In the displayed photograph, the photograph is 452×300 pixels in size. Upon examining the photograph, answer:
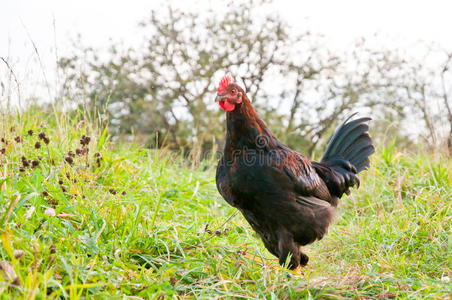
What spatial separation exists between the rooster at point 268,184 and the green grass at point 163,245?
304mm

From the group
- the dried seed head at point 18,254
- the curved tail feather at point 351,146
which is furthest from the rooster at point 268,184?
the dried seed head at point 18,254

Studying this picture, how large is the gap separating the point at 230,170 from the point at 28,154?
260 centimetres

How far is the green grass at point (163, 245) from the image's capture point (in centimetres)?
232

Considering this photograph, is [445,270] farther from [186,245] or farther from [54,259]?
[54,259]

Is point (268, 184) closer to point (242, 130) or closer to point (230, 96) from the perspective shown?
point (242, 130)

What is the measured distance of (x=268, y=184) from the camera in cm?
311

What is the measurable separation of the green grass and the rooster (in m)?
0.30

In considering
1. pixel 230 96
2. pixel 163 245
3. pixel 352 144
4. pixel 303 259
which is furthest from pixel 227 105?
pixel 352 144

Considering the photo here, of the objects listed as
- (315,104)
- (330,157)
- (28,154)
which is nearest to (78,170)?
(28,154)

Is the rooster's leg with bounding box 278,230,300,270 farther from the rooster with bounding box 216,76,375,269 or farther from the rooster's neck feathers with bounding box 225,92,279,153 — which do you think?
the rooster's neck feathers with bounding box 225,92,279,153

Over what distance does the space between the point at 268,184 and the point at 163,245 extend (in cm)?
100

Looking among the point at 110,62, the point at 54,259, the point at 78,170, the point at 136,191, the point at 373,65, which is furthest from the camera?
the point at 373,65

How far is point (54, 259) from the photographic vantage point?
2.20 meters

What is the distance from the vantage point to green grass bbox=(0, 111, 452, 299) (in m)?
2.32
